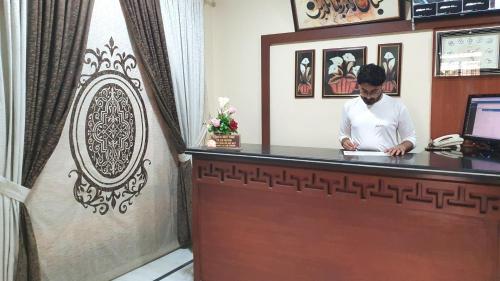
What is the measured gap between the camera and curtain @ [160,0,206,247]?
343 centimetres

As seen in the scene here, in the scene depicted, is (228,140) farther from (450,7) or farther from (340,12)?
(450,7)

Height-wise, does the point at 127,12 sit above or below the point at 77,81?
above

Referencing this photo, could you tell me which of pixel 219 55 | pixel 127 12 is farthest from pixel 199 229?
pixel 219 55

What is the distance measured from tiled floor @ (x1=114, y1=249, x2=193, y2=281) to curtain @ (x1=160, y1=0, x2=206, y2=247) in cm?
24

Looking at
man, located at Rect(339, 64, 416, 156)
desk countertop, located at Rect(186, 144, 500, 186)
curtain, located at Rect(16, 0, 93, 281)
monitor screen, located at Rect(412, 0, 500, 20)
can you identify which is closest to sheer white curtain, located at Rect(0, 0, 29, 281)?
curtain, located at Rect(16, 0, 93, 281)

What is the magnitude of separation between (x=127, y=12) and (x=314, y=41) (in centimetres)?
163

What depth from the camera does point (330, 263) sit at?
7.36ft

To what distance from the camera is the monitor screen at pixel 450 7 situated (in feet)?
8.98

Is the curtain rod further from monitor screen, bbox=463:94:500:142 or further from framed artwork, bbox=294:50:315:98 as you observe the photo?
monitor screen, bbox=463:94:500:142

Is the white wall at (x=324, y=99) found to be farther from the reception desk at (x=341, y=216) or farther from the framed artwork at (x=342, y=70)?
the reception desk at (x=341, y=216)

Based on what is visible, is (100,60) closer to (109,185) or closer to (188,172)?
(109,185)

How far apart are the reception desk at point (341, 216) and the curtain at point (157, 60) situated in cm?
88

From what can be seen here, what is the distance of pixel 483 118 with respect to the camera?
2.54 metres

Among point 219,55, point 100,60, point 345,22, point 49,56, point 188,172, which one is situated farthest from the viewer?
point 219,55
